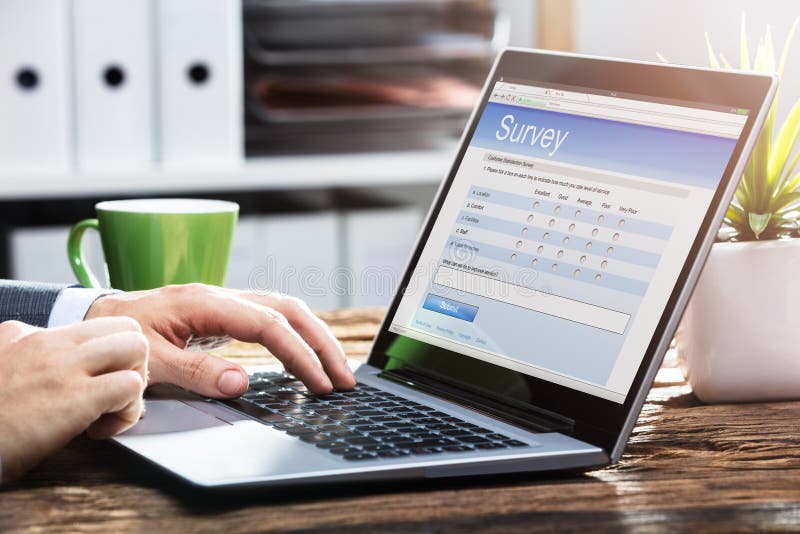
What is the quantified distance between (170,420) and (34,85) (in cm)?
113

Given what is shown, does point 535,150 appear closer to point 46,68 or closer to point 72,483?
point 72,483

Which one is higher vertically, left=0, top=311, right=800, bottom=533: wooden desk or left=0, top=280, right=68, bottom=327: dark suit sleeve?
left=0, top=280, right=68, bottom=327: dark suit sleeve

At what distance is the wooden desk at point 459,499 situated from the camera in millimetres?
498

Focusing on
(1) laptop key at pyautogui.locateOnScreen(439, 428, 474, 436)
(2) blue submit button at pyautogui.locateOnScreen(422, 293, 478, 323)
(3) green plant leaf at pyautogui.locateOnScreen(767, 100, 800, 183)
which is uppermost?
(3) green plant leaf at pyautogui.locateOnScreen(767, 100, 800, 183)

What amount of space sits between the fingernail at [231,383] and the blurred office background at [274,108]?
0.73 metres

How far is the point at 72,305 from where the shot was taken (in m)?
0.79

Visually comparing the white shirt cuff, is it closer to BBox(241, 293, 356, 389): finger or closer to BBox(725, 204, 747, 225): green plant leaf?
BBox(241, 293, 356, 389): finger

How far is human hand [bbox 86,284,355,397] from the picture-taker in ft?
2.26

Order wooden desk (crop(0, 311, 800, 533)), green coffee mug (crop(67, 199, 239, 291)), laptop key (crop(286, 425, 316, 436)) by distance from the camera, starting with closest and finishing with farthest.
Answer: wooden desk (crop(0, 311, 800, 533)) → laptop key (crop(286, 425, 316, 436)) → green coffee mug (crop(67, 199, 239, 291))

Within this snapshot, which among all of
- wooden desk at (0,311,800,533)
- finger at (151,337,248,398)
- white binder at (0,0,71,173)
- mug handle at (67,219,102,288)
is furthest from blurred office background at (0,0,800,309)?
wooden desk at (0,311,800,533)

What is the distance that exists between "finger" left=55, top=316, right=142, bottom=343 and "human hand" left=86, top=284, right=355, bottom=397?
0.33ft

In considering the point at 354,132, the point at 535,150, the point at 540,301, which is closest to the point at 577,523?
the point at 540,301

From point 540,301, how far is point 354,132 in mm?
1270

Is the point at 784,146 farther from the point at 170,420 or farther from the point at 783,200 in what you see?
the point at 170,420
